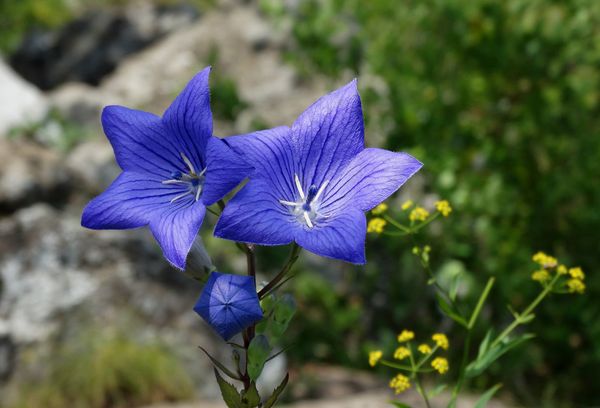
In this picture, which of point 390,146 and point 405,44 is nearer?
point 390,146

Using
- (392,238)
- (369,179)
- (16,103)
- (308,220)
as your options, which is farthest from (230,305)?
(16,103)

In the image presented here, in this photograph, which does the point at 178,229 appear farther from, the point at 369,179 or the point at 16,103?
the point at 16,103

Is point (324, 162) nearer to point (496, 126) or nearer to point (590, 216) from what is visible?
point (590, 216)

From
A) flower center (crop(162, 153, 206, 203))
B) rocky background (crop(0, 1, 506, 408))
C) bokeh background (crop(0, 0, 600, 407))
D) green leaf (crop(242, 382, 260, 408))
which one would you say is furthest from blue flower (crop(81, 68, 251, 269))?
bokeh background (crop(0, 0, 600, 407))

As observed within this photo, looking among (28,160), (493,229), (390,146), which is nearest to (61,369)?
(28,160)

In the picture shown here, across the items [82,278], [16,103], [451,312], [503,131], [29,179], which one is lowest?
[82,278]

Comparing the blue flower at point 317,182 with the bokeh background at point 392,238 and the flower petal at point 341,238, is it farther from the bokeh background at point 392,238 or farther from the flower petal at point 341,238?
the bokeh background at point 392,238
